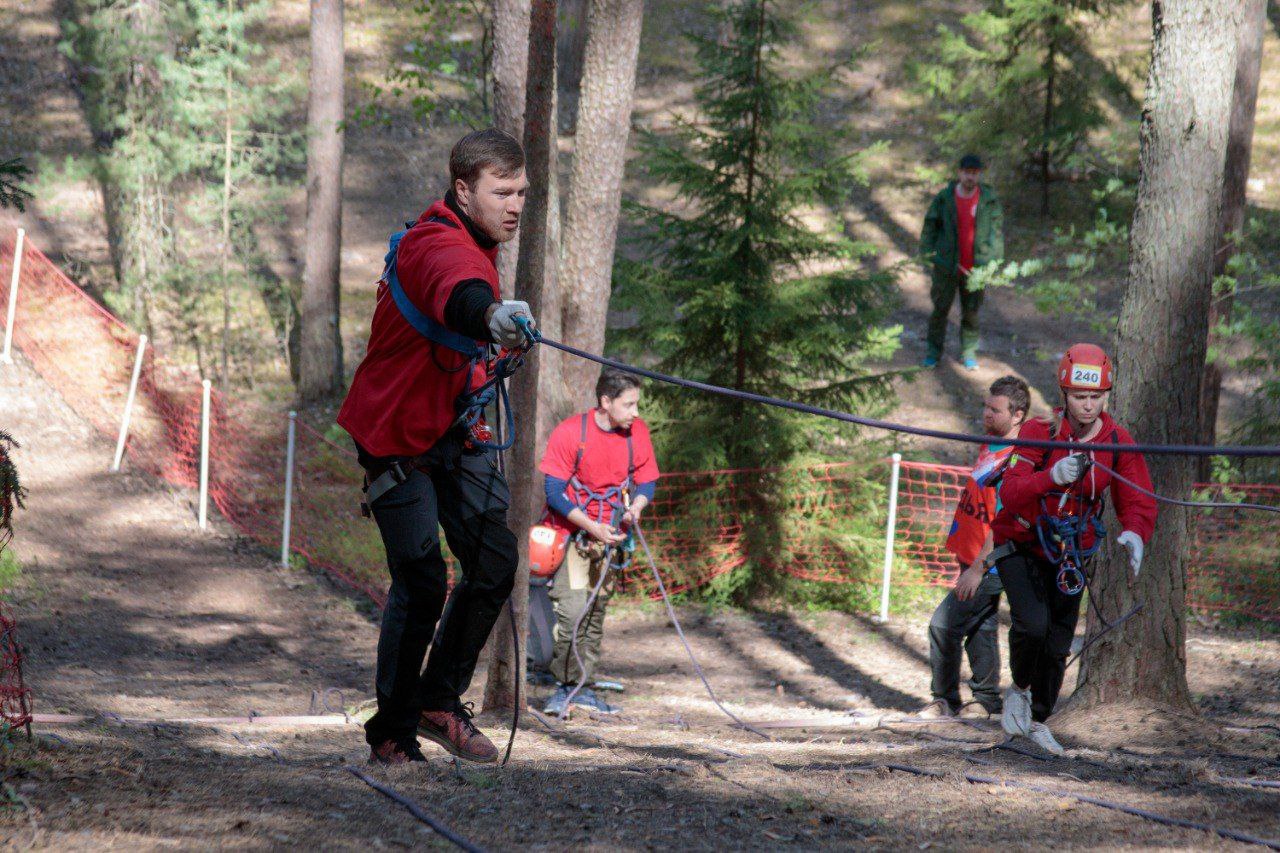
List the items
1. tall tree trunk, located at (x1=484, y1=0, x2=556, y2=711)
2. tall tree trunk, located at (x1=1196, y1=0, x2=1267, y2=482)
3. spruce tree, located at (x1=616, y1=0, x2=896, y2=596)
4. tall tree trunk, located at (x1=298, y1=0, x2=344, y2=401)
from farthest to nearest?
tall tree trunk, located at (x1=298, y1=0, x2=344, y2=401) < tall tree trunk, located at (x1=1196, y1=0, x2=1267, y2=482) < spruce tree, located at (x1=616, y1=0, x2=896, y2=596) < tall tree trunk, located at (x1=484, y1=0, x2=556, y2=711)

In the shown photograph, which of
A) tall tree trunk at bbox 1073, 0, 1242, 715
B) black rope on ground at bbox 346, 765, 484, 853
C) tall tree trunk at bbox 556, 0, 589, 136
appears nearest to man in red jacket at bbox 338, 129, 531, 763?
black rope on ground at bbox 346, 765, 484, 853

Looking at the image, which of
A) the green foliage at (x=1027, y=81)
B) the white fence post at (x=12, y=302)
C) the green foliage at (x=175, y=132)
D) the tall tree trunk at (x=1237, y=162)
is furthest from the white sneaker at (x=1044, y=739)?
the green foliage at (x=1027, y=81)

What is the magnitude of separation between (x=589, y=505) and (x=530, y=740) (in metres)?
1.95

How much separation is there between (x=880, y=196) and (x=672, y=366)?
46.2ft

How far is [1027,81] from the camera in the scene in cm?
1962

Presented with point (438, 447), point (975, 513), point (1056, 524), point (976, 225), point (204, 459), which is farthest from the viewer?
point (976, 225)

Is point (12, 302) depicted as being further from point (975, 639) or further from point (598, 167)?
point (975, 639)

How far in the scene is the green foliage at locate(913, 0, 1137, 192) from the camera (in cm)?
1924

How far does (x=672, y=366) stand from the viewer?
11.0 m

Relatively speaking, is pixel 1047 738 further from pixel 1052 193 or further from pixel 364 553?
pixel 1052 193

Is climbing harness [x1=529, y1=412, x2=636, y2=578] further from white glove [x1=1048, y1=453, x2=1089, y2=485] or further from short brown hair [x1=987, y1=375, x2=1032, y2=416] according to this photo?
white glove [x1=1048, y1=453, x2=1089, y2=485]

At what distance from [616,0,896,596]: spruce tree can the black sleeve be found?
6.66m

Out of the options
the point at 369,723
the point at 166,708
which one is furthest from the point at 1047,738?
the point at 166,708

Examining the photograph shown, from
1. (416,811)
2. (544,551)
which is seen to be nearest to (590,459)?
(544,551)
